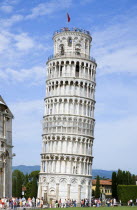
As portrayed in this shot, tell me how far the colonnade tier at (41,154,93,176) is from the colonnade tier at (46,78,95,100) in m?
11.5

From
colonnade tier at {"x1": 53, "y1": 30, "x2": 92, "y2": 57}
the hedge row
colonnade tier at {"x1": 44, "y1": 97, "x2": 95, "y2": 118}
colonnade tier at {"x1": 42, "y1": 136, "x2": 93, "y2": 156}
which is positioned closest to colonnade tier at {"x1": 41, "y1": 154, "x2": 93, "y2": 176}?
colonnade tier at {"x1": 42, "y1": 136, "x2": 93, "y2": 156}

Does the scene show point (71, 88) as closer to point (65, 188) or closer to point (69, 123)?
point (69, 123)

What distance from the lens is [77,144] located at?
75.6 meters

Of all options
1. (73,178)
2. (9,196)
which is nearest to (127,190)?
(73,178)

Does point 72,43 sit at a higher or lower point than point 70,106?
higher

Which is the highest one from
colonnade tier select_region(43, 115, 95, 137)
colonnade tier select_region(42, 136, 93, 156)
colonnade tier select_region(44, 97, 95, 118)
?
colonnade tier select_region(44, 97, 95, 118)

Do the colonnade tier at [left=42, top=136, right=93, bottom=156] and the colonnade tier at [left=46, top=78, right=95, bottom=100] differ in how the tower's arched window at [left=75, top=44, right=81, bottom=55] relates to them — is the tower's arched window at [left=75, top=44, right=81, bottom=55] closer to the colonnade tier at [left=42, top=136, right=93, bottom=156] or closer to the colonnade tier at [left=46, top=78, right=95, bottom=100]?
the colonnade tier at [left=46, top=78, right=95, bottom=100]

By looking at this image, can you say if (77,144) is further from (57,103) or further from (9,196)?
(9,196)

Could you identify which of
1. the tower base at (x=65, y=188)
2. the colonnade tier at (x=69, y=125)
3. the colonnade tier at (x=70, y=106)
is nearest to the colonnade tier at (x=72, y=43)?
the colonnade tier at (x=70, y=106)

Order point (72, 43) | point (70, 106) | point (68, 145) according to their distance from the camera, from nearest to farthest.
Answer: point (68, 145), point (70, 106), point (72, 43)

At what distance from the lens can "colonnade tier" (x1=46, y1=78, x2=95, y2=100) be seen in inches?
3041

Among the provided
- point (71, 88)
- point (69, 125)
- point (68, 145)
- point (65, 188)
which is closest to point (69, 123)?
point (69, 125)

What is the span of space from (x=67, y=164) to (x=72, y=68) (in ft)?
58.6

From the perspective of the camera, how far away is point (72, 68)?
7838 centimetres
